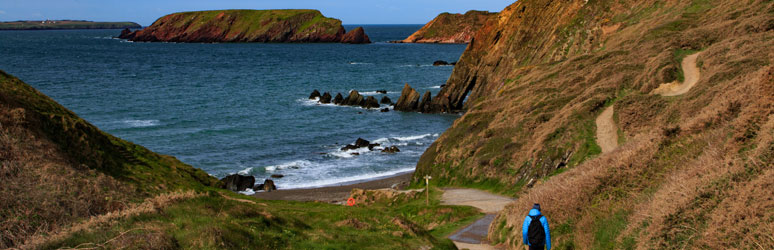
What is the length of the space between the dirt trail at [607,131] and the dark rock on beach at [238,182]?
73.3ft

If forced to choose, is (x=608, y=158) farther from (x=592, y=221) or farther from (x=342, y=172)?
(x=342, y=172)

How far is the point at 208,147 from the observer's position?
49.0 meters

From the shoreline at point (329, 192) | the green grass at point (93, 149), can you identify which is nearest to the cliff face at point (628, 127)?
the shoreline at point (329, 192)

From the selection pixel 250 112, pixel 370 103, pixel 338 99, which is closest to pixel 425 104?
pixel 370 103

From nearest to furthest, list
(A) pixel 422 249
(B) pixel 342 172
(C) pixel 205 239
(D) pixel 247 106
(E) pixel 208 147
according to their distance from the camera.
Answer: (C) pixel 205 239 < (A) pixel 422 249 < (B) pixel 342 172 < (E) pixel 208 147 < (D) pixel 247 106

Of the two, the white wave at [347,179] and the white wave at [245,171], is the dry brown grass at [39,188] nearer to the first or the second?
the white wave at [347,179]

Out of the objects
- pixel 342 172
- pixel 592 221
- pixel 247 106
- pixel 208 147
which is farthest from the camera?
pixel 247 106

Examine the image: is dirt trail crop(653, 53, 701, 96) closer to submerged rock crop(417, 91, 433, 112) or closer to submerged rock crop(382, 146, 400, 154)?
submerged rock crop(382, 146, 400, 154)

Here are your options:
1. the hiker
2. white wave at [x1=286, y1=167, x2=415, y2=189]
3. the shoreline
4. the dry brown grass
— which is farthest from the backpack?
white wave at [x1=286, y1=167, x2=415, y2=189]

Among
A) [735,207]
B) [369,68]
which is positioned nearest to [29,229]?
[735,207]

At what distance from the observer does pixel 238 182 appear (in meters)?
Answer: 38.6

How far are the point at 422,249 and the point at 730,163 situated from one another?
7.72 m

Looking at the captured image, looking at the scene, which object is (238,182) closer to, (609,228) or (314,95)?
(609,228)

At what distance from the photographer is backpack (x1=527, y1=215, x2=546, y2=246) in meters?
12.6
